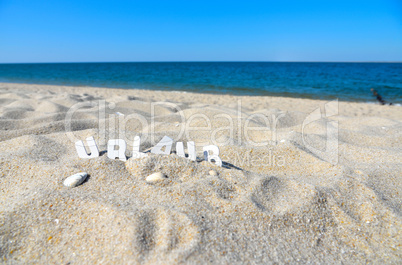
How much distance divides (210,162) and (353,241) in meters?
0.95

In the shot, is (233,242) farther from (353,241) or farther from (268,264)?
(353,241)

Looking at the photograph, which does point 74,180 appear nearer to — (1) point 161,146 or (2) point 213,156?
(1) point 161,146

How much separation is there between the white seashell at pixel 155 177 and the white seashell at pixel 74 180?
0.38 metres

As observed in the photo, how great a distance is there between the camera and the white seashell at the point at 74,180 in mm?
1478

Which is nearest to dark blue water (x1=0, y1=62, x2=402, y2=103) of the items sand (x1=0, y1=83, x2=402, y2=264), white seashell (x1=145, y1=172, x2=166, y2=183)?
sand (x1=0, y1=83, x2=402, y2=264)

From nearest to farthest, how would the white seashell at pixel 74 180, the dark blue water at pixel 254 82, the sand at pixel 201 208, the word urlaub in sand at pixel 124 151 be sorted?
1. the sand at pixel 201 208
2. the white seashell at pixel 74 180
3. the word urlaub in sand at pixel 124 151
4. the dark blue water at pixel 254 82

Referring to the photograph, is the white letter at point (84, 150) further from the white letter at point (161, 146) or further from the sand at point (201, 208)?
the white letter at point (161, 146)

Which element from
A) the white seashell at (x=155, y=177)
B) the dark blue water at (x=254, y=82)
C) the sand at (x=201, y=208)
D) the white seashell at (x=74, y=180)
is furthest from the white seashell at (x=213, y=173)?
the dark blue water at (x=254, y=82)

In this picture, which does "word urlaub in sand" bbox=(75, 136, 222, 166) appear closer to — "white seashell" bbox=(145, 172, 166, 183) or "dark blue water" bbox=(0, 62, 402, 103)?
"white seashell" bbox=(145, 172, 166, 183)

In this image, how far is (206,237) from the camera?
1.14 m

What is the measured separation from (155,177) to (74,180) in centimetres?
47

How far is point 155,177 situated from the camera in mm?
1568

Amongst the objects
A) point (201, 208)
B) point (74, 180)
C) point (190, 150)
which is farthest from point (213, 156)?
point (74, 180)

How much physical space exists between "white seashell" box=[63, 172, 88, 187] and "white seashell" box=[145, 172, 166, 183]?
385mm
